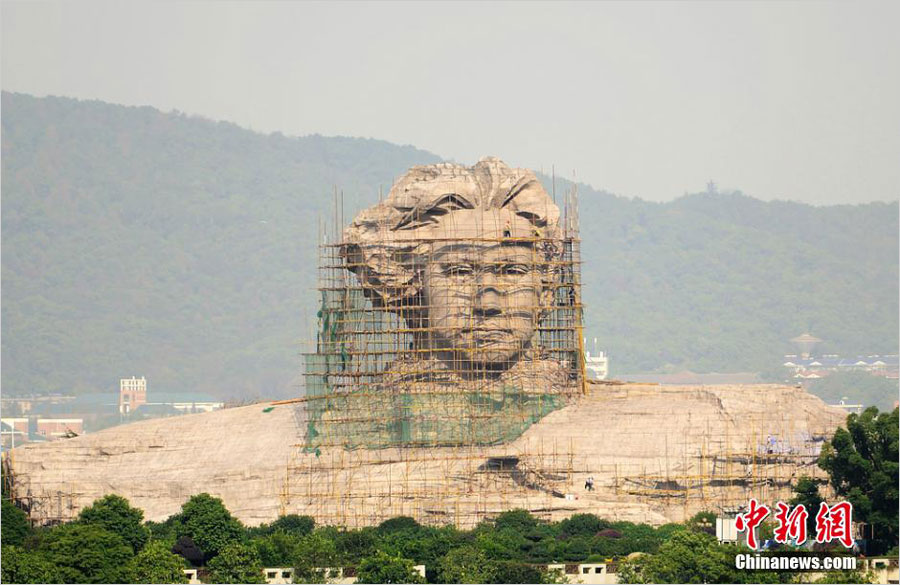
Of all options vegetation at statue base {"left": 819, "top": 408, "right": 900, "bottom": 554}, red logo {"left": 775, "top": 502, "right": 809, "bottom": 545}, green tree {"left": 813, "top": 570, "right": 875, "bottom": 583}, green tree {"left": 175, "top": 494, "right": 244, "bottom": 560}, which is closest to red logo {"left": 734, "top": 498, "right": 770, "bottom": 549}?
red logo {"left": 775, "top": 502, "right": 809, "bottom": 545}

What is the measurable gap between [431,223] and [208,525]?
1334cm

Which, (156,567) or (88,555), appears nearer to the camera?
(156,567)

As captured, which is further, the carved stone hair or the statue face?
the carved stone hair

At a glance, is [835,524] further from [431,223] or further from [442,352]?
[431,223]

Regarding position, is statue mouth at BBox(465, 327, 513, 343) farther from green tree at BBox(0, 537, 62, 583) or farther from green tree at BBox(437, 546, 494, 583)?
green tree at BBox(0, 537, 62, 583)

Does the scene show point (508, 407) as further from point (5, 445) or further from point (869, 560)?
point (5, 445)

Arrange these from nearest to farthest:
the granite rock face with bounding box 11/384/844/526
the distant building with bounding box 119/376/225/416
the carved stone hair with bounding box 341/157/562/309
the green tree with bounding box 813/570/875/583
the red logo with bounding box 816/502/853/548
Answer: the green tree with bounding box 813/570/875/583 → the red logo with bounding box 816/502/853/548 → the granite rock face with bounding box 11/384/844/526 → the carved stone hair with bounding box 341/157/562/309 → the distant building with bounding box 119/376/225/416

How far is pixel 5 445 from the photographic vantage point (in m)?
141

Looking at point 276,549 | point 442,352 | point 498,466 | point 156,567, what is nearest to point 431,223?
point 442,352

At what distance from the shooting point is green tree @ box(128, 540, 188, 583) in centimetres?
5681

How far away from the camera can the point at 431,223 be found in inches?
2817

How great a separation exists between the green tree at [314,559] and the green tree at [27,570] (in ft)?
18.9

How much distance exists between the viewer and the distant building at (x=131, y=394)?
165000mm

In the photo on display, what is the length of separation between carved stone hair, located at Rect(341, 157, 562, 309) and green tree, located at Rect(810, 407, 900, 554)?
495 inches
